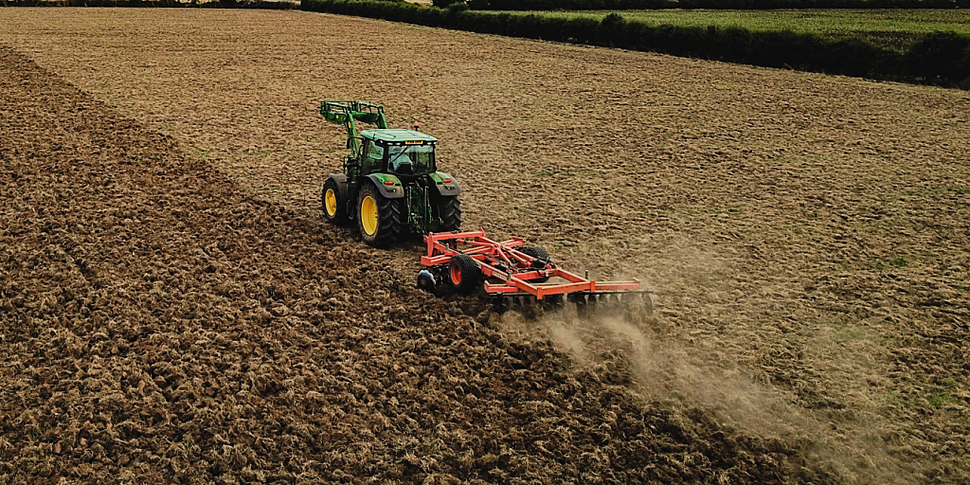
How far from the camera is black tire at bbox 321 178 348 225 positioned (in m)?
11.7

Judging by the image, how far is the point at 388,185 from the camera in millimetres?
10484

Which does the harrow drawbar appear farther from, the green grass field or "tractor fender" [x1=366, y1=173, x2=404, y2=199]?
the green grass field

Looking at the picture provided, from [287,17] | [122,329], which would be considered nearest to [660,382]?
[122,329]

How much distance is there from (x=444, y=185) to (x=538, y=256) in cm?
179

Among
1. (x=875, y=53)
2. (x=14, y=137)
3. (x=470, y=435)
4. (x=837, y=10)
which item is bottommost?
(x=470, y=435)

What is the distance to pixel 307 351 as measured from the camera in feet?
27.3

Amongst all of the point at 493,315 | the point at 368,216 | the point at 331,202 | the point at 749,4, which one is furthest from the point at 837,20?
the point at 493,315

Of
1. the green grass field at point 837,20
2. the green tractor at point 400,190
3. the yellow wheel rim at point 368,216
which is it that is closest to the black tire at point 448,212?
the green tractor at point 400,190

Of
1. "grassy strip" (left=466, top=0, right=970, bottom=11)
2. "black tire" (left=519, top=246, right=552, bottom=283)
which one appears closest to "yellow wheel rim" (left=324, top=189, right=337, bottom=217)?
"black tire" (left=519, top=246, right=552, bottom=283)

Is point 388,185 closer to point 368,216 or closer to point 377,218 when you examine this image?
point 377,218

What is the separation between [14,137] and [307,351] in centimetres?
1170

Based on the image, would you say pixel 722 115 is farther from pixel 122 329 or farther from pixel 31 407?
pixel 31 407

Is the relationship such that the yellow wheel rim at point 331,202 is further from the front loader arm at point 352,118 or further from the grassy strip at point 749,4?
the grassy strip at point 749,4

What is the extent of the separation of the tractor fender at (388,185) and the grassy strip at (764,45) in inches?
824
